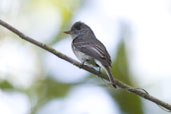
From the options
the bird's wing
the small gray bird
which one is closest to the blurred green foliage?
the small gray bird

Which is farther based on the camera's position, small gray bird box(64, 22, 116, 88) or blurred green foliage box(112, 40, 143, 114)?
blurred green foliage box(112, 40, 143, 114)

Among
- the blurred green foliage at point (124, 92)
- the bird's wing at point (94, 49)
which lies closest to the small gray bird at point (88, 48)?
the bird's wing at point (94, 49)

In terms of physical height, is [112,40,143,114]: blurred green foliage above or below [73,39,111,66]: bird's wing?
below

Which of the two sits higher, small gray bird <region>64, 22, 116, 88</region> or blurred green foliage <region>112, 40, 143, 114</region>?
small gray bird <region>64, 22, 116, 88</region>

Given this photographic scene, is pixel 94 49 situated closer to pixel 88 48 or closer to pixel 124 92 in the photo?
pixel 88 48

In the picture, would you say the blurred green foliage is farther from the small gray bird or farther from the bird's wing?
the bird's wing

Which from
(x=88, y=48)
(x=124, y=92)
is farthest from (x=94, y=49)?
(x=124, y=92)

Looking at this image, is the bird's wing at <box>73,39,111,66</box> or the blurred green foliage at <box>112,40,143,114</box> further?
the blurred green foliage at <box>112,40,143,114</box>

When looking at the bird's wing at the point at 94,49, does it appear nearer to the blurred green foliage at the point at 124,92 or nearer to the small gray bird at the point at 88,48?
the small gray bird at the point at 88,48
